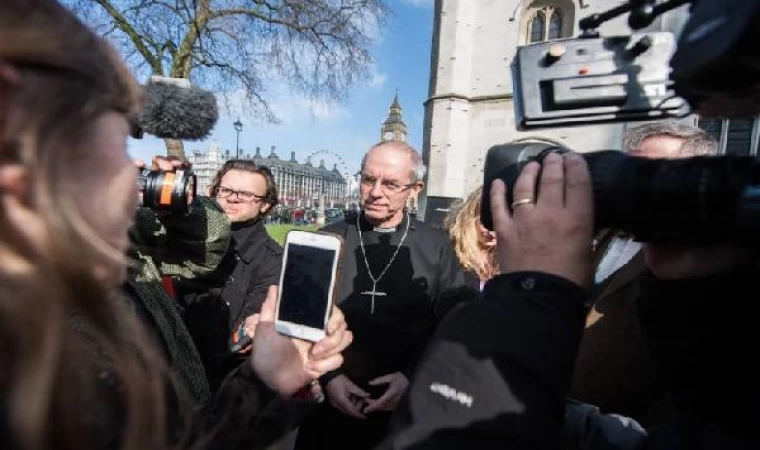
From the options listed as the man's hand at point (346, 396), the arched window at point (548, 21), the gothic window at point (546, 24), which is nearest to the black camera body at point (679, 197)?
the man's hand at point (346, 396)

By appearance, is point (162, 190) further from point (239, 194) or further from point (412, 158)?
point (412, 158)

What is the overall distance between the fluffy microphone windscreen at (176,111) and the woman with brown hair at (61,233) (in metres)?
1.00

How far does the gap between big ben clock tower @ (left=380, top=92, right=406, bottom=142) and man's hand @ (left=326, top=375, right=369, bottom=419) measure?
55139mm

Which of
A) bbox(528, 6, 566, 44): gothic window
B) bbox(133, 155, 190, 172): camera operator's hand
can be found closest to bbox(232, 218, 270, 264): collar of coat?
bbox(133, 155, 190, 172): camera operator's hand

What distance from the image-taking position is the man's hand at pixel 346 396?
2.28 meters

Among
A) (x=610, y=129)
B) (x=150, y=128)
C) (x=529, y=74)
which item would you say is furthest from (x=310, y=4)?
(x=529, y=74)

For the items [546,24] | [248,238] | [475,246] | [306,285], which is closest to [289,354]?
[306,285]

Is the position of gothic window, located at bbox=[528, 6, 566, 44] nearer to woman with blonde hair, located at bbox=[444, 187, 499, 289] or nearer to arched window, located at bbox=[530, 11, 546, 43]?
arched window, located at bbox=[530, 11, 546, 43]

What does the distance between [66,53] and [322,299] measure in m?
0.98

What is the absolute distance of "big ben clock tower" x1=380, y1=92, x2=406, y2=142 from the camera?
5841 cm

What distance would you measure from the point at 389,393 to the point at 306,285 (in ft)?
3.17

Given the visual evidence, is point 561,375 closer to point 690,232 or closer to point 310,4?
point 690,232

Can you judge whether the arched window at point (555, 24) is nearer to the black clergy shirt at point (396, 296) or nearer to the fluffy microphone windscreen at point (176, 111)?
the black clergy shirt at point (396, 296)

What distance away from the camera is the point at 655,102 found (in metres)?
1.00
